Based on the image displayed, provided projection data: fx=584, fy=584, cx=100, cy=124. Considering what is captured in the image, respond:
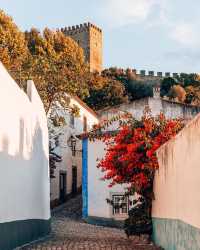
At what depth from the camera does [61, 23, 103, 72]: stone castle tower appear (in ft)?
250

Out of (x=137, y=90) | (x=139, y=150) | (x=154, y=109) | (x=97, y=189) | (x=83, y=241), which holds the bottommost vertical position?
(x=83, y=241)

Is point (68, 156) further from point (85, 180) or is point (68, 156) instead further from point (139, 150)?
point (139, 150)

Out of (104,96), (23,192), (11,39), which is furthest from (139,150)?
(104,96)

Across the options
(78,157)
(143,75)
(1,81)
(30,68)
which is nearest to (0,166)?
(1,81)

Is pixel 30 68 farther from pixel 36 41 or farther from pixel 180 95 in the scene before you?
pixel 180 95

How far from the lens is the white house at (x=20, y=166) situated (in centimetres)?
1111

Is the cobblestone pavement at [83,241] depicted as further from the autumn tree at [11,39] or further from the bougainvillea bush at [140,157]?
the autumn tree at [11,39]

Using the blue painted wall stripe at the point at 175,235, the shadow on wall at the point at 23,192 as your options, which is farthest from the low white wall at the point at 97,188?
the blue painted wall stripe at the point at 175,235

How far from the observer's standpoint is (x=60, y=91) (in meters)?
26.8

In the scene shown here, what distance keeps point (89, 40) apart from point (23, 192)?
6400 cm

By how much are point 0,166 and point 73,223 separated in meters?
12.4

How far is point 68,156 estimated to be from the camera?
104 ft

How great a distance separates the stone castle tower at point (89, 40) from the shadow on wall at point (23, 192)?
193 feet

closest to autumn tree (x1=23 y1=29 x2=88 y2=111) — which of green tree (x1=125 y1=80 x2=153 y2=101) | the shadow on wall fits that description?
the shadow on wall
